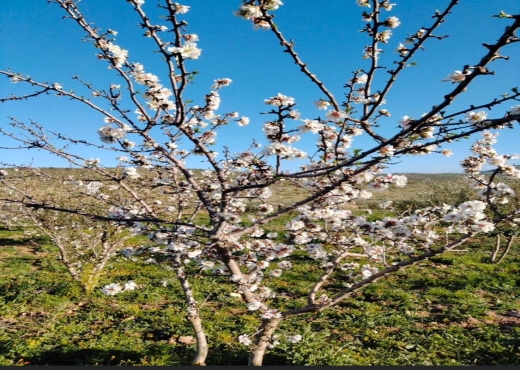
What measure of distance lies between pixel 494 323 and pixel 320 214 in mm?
7039

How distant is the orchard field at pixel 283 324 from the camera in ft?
23.1

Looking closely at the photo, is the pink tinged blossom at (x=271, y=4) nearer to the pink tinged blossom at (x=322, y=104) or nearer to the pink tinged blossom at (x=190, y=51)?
the pink tinged blossom at (x=190, y=51)

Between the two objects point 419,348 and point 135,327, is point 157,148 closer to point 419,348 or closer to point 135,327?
point 135,327

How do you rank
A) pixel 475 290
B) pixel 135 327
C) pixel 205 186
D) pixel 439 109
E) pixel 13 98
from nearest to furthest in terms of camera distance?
pixel 439 109, pixel 13 98, pixel 205 186, pixel 135 327, pixel 475 290

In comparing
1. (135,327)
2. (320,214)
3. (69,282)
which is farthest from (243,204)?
(69,282)

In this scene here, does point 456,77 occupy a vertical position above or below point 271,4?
below

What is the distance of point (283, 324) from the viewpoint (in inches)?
339

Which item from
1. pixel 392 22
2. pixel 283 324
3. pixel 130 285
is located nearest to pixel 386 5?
pixel 392 22

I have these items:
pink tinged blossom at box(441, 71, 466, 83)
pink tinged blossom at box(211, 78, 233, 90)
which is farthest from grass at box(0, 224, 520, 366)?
pink tinged blossom at box(441, 71, 466, 83)

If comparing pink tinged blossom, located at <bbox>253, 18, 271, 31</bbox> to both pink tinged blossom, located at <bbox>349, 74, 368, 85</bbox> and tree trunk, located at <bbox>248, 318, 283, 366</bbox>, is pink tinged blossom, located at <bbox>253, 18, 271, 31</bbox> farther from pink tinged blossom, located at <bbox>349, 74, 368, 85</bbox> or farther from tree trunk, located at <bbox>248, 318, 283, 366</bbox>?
tree trunk, located at <bbox>248, 318, 283, 366</bbox>

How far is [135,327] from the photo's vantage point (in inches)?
336

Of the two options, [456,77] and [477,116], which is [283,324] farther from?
[456,77]

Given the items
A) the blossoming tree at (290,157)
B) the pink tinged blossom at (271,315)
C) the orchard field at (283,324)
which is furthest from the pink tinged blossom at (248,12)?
the pink tinged blossom at (271,315)

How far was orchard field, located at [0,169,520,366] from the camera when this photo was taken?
705 centimetres
